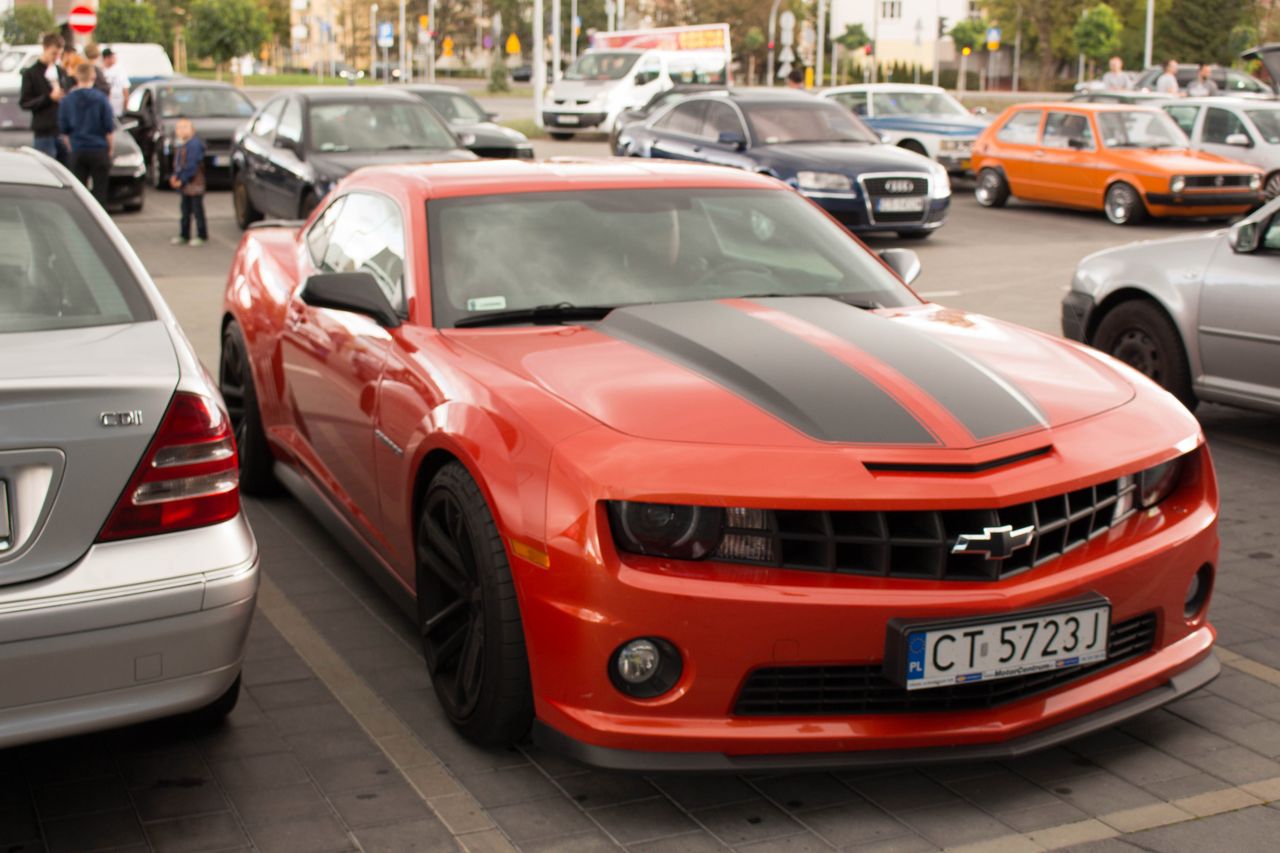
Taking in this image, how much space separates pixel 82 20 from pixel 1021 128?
13910 mm

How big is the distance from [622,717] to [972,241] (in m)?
14.6

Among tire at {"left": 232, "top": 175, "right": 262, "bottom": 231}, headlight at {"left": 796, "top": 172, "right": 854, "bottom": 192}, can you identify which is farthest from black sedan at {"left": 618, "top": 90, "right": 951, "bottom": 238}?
tire at {"left": 232, "top": 175, "right": 262, "bottom": 231}

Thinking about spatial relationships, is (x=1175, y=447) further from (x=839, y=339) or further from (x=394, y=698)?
(x=394, y=698)

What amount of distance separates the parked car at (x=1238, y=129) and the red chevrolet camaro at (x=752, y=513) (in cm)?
1687

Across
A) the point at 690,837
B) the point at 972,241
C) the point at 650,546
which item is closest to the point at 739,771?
the point at 690,837

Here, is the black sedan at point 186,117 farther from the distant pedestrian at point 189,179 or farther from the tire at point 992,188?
the tire at point 992,188

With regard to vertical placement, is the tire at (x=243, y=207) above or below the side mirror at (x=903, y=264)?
below

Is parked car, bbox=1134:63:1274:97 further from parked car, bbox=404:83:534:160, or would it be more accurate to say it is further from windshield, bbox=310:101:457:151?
windshield, bbox=310:101:457:151

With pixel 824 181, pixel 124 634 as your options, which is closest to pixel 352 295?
pixel 124 634

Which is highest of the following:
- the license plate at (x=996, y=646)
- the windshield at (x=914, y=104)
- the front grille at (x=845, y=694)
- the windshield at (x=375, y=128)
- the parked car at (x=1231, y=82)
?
the parked car at (x=1231, y=82)

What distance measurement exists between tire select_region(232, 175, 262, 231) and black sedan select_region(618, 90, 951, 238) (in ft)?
15.2

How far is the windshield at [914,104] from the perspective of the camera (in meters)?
23.6

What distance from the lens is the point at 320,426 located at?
540 centimetres

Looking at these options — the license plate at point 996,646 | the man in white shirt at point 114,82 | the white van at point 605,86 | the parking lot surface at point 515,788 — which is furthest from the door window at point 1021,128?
the license plate at point 996,646
